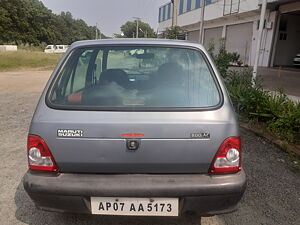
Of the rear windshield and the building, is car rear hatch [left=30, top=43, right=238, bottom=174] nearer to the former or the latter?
the rear windshield

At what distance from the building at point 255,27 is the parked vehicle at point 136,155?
12.3 metres

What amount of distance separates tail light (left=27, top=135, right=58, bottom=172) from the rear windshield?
0.99ft

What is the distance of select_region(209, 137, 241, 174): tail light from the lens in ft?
5.63

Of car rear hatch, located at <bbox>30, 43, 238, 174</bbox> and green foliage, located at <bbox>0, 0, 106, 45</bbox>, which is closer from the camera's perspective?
car rear hatch, located at <bbox>30, 43, 238, 174</bbox>

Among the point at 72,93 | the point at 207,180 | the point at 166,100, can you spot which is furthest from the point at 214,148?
the point at 72,93

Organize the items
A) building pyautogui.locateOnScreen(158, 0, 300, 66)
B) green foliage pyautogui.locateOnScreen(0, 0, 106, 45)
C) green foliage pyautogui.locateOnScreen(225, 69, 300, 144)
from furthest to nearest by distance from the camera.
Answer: green foliage pyautogui.locateOnScreen(0, 0, 106, 45), building pyautogui.locateOnScreen(158, 0, 300, 66), green foliage pyautogui.locateOnScreen(225, 69, 300, 144)

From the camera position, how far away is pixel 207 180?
168 centimetres

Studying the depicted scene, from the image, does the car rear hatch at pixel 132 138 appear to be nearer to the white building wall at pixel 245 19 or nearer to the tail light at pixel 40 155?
the tail light at pixel 40 155

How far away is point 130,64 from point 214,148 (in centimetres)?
126

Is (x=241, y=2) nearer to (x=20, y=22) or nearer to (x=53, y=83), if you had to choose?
(x=53, y=83)

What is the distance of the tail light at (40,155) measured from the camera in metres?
1.71

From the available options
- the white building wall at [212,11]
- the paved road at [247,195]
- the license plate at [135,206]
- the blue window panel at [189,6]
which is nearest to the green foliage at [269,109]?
the paved road at [247,195]

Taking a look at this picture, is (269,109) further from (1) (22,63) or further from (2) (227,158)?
(1) (22,63)

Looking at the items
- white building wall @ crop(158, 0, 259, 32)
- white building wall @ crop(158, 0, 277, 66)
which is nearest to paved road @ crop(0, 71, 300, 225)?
white building wall @ crop(158, 0, 277, 66)
